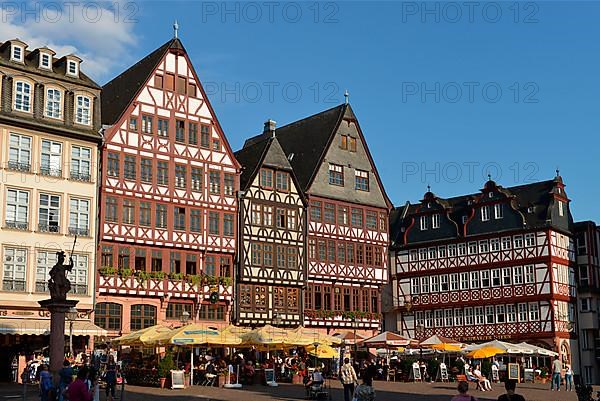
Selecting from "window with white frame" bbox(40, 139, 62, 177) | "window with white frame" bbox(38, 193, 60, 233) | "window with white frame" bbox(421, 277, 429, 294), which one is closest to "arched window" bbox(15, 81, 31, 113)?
"window with white frame" bbox(40, 139, 62, 177)

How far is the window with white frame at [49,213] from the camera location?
3809 centimetres

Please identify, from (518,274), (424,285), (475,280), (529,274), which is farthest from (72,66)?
(529,274)

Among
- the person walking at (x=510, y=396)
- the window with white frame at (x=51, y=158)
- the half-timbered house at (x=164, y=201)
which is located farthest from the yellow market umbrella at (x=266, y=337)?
the person walking at (x=510, y=396)

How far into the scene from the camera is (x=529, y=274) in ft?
177

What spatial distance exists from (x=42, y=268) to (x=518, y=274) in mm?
30186

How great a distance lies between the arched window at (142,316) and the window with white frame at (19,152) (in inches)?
319

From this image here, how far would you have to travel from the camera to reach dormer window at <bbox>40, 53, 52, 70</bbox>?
39.3m

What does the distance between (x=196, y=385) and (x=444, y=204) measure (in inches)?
1214

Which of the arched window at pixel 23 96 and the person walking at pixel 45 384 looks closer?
the person walking at pixel 45 384

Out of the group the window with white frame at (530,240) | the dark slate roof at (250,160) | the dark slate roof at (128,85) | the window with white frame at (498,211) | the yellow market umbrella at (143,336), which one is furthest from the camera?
the window with white frame at (498,211)

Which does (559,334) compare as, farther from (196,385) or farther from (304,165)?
(196,385)

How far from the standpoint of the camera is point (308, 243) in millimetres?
48125

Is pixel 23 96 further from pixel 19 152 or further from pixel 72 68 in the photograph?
pixel 72 68

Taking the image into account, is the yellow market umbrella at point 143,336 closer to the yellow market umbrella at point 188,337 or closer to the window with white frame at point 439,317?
the yellow market umbrella at point 188,337
